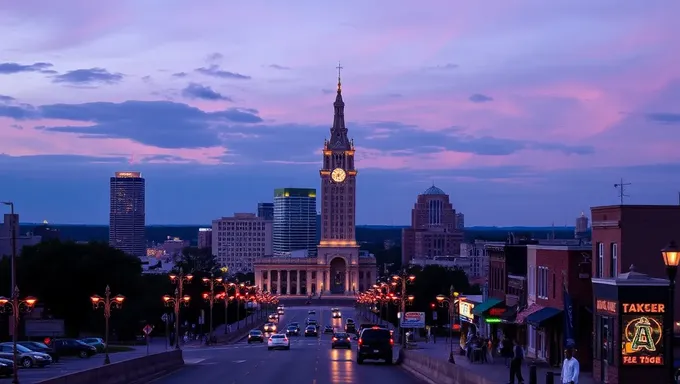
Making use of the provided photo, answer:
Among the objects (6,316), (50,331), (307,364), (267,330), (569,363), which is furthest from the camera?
(267,330)

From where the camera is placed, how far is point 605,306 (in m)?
43.3

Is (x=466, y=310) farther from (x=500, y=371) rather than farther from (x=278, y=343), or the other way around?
(x=500, y=371)

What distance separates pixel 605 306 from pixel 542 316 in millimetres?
14191

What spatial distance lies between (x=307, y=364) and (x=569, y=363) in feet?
101

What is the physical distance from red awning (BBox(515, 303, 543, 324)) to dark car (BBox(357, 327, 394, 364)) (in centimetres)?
714

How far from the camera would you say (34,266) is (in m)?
111

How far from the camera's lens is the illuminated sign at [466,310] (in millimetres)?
84875

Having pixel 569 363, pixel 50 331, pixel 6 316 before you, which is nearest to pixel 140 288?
pixel 6 316

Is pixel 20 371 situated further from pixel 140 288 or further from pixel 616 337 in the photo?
pixel 140 288

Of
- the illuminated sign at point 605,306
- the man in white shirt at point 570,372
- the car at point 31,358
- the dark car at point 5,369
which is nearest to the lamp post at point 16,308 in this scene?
the dark car at point 5,369

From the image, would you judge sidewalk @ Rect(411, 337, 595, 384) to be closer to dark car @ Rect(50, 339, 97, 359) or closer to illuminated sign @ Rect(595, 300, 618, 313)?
illuminated sign @ Rect(595, 300, 618, 313)

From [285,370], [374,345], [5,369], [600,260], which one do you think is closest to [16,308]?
[5,369]

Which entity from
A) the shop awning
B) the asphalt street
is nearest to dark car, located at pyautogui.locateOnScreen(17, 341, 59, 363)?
the asphalt street

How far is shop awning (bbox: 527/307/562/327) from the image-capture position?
185ft
